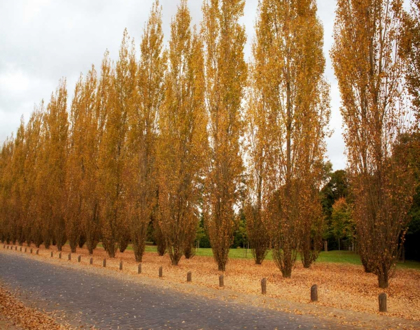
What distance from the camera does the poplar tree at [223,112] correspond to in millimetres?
16375

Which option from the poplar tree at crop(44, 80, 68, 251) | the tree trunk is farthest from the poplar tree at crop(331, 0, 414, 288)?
the poplar tree at crop(44, 80, 68, 251)

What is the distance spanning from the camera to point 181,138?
1969 cm

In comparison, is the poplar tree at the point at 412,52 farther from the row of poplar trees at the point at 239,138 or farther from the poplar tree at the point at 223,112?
the poplar tree at the point at 223,112

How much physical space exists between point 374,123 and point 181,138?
10.2 m

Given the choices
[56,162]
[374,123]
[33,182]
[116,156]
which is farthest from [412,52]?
[33,182]

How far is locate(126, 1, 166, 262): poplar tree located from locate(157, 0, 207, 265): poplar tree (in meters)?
1.65

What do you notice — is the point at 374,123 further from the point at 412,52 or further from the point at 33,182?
the point at 33,182

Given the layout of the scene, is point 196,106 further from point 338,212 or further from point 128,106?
point 338,212

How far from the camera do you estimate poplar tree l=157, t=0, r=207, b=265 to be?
61.1 ft

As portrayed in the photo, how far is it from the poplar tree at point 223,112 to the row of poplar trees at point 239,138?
0.06 m

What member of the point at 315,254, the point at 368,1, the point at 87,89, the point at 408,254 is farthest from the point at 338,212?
the point at 87,89

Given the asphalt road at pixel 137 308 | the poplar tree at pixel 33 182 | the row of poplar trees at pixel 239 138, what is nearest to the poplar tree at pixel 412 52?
the row of poplar trees at pixel 239 138

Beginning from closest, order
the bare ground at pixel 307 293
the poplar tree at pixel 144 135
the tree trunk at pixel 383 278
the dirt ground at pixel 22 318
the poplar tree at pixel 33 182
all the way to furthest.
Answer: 1. the dirt ground at pixel 22 318
2. the bare ground at pixel 307 293
3. the tree trunk at pixel 383 278
4. the poplar tree at pixel 144 135
5. the poplar tree at pixel 33 182

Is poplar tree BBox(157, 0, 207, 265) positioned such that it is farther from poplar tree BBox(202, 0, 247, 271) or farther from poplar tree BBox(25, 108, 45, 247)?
poplar tree BBox(25, 108, 45, 247)
